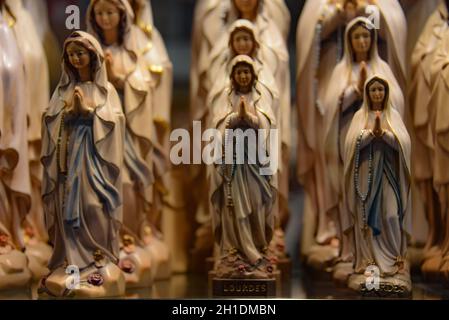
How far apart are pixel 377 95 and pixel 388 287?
38.7 inches

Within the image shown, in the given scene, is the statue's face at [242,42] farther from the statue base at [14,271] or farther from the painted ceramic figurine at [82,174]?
the statue base at [14,271]

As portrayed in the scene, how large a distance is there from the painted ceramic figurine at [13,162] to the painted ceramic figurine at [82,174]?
20.9 inches

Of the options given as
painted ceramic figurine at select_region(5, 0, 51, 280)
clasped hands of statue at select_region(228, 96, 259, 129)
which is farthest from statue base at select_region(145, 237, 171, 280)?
clasped hands of statue at select_region(228, 96, 259, 129)

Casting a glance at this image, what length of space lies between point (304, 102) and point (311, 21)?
48cm

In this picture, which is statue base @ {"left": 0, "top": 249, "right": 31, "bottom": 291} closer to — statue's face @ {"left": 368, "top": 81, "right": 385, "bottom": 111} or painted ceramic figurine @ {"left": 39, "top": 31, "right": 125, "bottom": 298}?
painted ceramic figurine @ {"left": 39, "top": 31, "right": 125, "bottom": 298}

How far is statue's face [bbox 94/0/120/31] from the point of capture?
312 inches

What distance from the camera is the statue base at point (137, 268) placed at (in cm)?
788

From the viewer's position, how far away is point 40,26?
28.5 feet

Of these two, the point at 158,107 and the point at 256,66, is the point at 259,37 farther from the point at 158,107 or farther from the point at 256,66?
the point at 158,107

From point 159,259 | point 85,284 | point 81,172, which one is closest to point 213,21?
point 159,259

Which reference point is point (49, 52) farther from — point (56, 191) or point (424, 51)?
point (424, 51)

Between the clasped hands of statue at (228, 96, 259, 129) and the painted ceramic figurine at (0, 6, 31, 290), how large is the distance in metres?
1.26

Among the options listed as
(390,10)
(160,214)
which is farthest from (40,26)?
(390,10)

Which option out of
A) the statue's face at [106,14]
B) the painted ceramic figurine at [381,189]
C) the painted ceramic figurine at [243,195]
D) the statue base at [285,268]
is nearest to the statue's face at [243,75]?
the painted ceramic figurine at [243,195]
